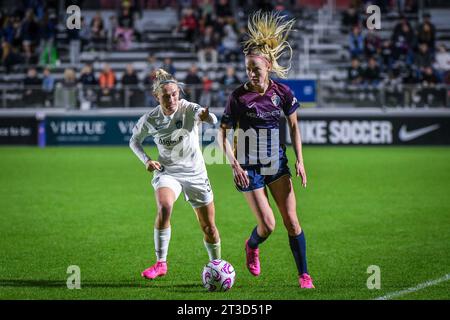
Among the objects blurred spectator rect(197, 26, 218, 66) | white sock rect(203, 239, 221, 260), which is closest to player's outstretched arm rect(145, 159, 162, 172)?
white sock rect(203, 239, 221, 260)

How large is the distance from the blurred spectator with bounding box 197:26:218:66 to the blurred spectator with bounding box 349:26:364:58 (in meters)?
4.58

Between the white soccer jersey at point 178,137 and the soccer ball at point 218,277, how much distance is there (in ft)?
3.28

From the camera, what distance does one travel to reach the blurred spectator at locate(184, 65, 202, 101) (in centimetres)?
2358

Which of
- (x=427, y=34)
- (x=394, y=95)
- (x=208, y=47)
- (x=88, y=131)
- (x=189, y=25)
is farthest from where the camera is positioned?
(x=189, y=25)

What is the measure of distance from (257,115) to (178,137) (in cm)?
85

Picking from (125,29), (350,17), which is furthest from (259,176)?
(125,29)

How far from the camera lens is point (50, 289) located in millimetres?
7516

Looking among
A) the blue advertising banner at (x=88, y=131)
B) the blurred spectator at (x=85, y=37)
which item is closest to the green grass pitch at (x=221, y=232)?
the blue advertising banner at (x=88, y=131)

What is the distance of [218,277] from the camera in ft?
24.5

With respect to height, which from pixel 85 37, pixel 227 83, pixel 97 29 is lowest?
pixel 227 83

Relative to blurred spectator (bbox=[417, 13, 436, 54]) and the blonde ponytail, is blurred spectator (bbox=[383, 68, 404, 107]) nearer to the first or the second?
blurred spectator (bbox=[417, 13, 436, 54])

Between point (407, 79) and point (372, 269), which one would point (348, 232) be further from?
point (407, 79)

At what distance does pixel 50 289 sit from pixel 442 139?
742 inches

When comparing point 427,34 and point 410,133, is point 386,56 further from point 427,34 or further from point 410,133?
point 410,133
